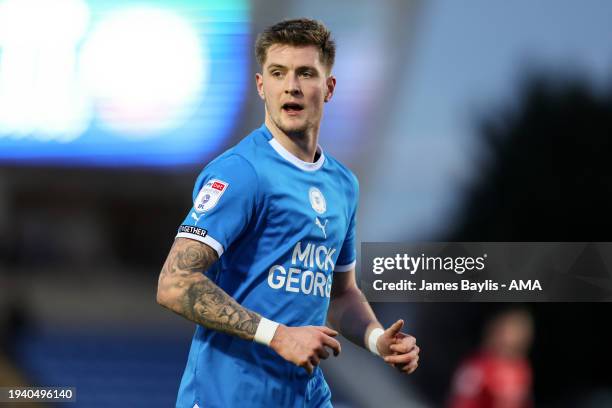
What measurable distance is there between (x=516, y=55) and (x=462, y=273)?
1.10 meters

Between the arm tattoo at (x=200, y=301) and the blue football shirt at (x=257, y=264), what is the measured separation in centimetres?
9

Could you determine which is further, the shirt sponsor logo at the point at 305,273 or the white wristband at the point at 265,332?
the shirt sponsor logo at the point at 305,273

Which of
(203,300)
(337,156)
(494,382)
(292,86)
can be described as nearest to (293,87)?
(292,86)

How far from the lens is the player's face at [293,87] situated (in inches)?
98.1

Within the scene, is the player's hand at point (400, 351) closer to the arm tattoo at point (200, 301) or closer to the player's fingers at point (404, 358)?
the player's fingers at point (404, 358)

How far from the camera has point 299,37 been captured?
99.7 inches

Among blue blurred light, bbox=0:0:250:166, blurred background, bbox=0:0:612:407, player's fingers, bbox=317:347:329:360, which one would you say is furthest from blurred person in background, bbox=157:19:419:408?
blue blurred light, bbox=0:0:250:166

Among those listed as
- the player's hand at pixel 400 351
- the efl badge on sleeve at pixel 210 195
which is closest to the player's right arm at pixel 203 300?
the efl badge on sleeve at pixel 210 195

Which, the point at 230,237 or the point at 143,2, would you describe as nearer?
the point at 230,237

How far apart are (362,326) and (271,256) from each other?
53 cm

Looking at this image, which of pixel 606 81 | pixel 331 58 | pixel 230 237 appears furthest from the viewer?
pixel 606 81

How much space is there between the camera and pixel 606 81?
4.18 meters

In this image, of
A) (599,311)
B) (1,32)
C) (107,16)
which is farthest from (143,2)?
(599,311)

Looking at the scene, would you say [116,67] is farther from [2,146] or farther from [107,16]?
[2,146]
